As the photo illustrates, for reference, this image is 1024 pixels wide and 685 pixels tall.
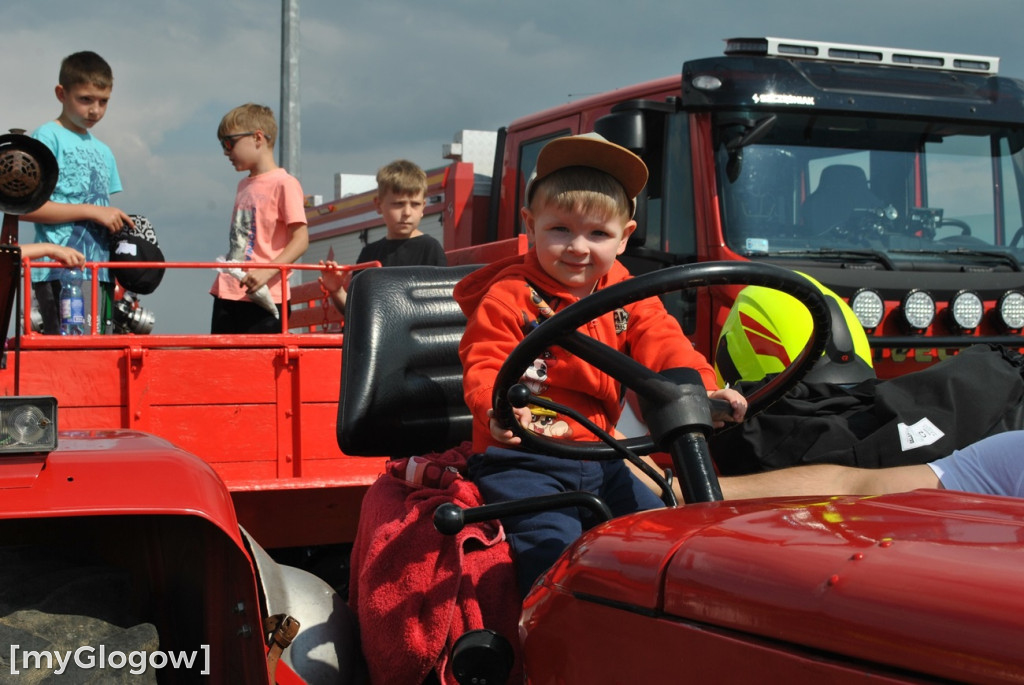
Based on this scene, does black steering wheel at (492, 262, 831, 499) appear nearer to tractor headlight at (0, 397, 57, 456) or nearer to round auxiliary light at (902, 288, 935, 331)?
tractor headlight at (0, 397, 57, 456)

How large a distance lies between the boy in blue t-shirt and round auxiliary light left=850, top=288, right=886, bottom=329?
3.13 m

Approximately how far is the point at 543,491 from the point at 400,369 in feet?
2.42

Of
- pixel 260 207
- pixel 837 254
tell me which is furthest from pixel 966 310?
pixel 260 207

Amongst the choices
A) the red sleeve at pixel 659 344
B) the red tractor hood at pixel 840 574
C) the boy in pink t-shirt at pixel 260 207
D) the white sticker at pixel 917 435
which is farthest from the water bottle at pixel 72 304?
the red tractor hood at pixel 840 574

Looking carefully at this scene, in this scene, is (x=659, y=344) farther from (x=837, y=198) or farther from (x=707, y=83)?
(x=837, y=198)

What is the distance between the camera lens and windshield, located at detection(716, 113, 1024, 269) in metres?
5.11

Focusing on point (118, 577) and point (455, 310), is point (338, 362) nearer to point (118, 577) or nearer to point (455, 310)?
point (455, 310)

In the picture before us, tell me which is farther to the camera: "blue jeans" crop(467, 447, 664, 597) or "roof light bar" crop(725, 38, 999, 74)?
"roof light bar" crop(725, 38, 999, 74)

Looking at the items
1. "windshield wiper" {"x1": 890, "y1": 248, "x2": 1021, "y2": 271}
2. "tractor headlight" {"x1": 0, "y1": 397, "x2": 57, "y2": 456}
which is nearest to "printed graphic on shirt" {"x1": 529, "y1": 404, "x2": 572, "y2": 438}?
"tractor headlight" {"x1": 0, "y1": 397, "x2": 57, "y2": 456}

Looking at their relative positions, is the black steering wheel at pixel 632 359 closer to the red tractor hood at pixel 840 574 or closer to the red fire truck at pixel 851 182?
the red tractor hood at pixel 840 574

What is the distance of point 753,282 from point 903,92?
168 inches

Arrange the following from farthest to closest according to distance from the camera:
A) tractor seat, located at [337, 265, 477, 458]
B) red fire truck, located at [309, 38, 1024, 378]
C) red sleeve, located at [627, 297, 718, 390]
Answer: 1. red fire truck, located at [309, 38, 1024, 378]
2. tractor seat, located at [337, 265, 477, 458]
3. red sleeve, located at [627, 297, 718, 390]

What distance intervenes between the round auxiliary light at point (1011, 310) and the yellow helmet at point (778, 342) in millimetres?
2153

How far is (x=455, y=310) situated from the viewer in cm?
283
